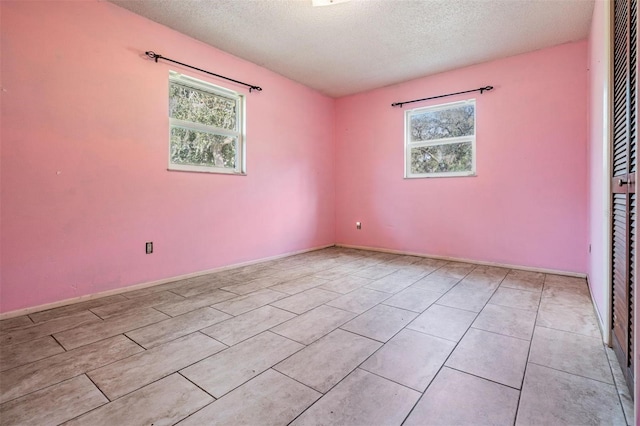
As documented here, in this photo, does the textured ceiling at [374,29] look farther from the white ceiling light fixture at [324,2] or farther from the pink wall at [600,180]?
the pink wall at [600,180]

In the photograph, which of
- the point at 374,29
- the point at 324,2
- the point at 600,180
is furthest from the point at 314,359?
the point at 374,29

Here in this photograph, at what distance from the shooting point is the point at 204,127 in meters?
3.51

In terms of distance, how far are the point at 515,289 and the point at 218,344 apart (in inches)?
108

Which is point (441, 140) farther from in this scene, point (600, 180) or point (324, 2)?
point (324, 2)

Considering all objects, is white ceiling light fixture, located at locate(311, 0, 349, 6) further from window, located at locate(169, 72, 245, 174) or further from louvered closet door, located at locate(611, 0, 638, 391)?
louvered closet door, located at locate(611, 0, 638, 391)

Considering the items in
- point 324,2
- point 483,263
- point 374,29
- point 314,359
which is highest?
point 374,29

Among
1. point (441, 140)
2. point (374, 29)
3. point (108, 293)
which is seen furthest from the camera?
point (441, 140)

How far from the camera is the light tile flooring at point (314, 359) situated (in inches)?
49.1

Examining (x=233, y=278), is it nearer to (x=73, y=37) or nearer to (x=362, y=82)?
(x=73, y=37)

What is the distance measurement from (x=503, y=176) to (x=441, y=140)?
963 mm

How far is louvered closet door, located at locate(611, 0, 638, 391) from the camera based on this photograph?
1.31m

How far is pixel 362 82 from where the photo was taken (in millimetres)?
4637

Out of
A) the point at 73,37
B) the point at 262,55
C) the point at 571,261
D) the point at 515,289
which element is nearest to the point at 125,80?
the point at 73,37

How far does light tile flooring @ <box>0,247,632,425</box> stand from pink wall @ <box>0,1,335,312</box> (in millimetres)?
369
